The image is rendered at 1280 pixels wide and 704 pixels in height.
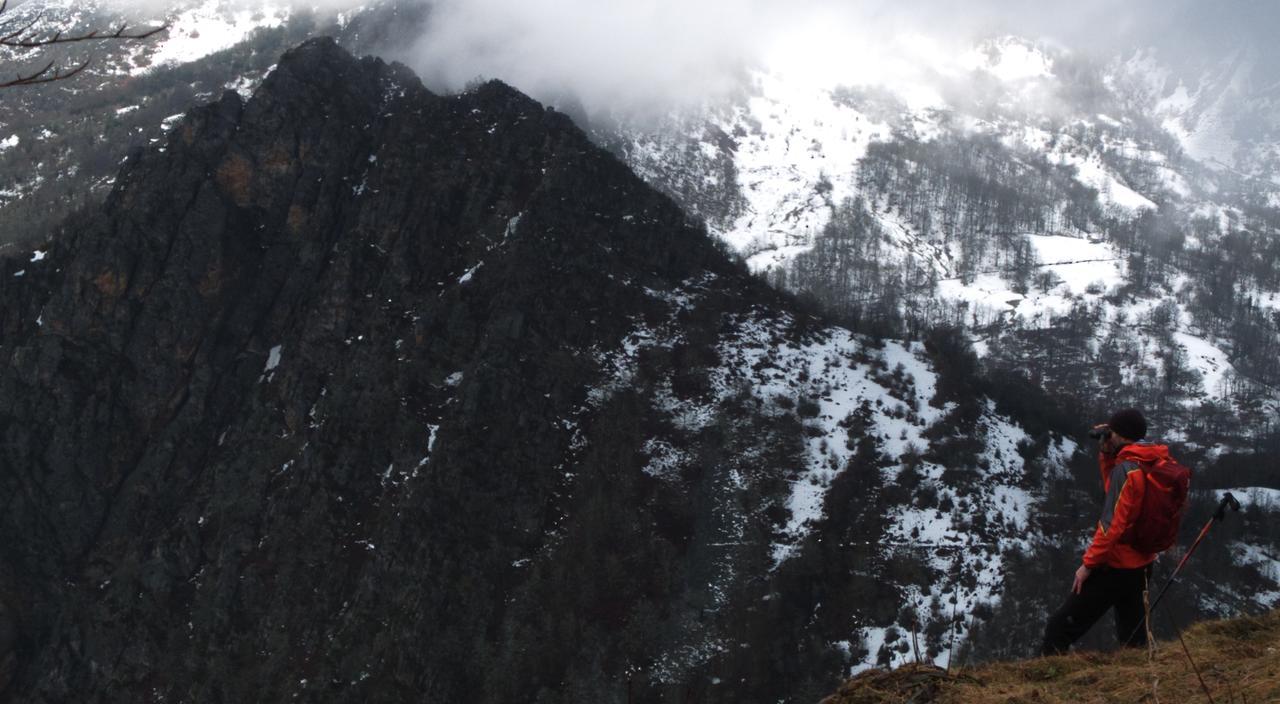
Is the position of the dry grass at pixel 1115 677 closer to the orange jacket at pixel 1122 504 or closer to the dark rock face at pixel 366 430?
the orange jacket at pixel 1122 504

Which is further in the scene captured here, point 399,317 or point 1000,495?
point 399,317

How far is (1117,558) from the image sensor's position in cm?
919

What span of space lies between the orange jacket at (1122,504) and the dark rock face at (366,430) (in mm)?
37270

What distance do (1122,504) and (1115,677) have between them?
1.66 m

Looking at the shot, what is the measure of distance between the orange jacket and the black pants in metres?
0.22

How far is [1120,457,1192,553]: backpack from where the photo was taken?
884 centimetres

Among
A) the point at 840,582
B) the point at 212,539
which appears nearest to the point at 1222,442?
the point at 840,582

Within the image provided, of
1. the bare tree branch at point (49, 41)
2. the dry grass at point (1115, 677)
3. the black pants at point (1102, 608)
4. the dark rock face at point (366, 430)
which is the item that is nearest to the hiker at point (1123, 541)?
the black pants at point (1102, 608)

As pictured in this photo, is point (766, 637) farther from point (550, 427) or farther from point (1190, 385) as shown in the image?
point (1190, 385)

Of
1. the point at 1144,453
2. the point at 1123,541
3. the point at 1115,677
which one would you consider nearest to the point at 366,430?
the point at 1123,541

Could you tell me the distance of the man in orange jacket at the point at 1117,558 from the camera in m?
8.92

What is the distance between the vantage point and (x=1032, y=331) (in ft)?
635

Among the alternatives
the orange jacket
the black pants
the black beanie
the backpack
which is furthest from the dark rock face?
the black beanie

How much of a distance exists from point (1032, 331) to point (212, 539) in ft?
584
